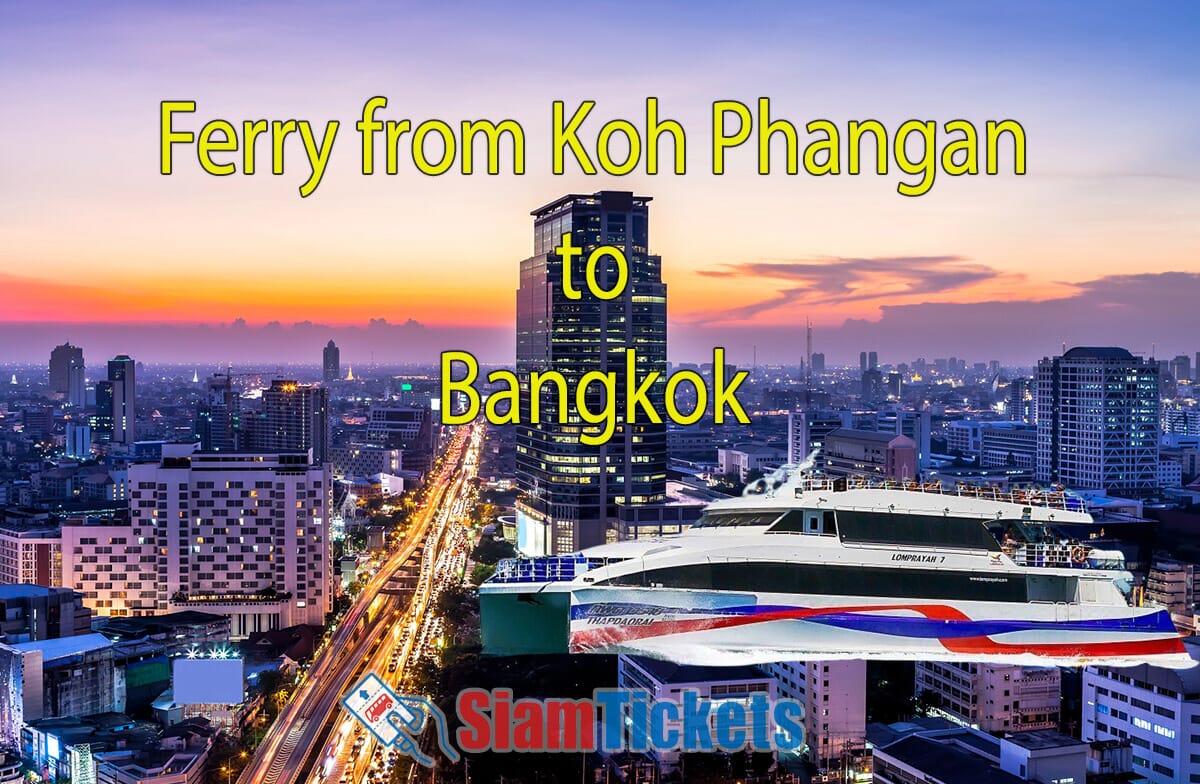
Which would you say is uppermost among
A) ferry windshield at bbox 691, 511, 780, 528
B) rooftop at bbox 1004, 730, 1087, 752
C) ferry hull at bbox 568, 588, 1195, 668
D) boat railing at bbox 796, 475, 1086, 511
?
boat railing at bbox 796, 475, 1086, 511

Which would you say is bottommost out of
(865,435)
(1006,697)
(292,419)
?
(1006,697)

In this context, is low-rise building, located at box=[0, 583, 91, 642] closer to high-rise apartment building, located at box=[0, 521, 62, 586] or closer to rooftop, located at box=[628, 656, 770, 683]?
high-rise apartment building, located at box=[0, 521, 62, 586]

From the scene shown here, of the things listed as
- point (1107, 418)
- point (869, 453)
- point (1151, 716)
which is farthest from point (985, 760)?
point (1107, 418)

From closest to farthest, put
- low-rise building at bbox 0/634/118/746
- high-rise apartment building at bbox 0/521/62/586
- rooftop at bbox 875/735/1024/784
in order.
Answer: rooftop at bbox 875/735/1024/784, low-rise building at bbox 0/634/118/746, high-rise apartment building at bbox 0/521/62/586

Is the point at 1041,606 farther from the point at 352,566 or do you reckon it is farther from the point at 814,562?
the point at 352,566

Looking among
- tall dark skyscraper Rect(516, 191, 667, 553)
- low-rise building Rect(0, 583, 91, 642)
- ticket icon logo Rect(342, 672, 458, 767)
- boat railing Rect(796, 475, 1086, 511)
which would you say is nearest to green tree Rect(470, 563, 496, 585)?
tall dark skyscraper Rect(516, 191, 667, 553)

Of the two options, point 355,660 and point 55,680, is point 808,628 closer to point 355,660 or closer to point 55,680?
point 55,680

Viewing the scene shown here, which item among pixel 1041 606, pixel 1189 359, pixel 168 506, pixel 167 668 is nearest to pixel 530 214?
pixel 168 506
